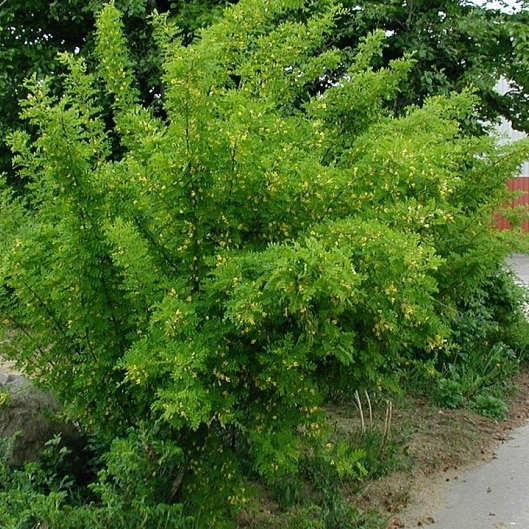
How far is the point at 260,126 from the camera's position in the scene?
12.0 feet

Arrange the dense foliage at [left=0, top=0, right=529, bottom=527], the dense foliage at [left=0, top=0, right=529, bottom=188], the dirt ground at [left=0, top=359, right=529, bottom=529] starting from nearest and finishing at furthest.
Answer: the dense foliage at [left=0, top=0, right=529, bottom=527] → the dirt ground at [left=0, top=359, right=529, bottom=529] → the dense foliage at [left=0, top=0, right=529, bottom=188]

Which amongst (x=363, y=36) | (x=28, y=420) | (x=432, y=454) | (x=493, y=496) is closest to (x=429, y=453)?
(x=432, y=454)

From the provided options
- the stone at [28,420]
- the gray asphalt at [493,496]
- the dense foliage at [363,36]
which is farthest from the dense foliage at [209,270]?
the dense foliage at [363,36]

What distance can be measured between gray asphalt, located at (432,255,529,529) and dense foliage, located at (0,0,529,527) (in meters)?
1.44

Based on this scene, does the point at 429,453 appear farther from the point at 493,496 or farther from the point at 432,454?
the point at 493,496

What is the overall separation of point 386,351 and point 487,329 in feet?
15.5

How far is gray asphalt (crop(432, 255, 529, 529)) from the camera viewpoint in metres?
4.96

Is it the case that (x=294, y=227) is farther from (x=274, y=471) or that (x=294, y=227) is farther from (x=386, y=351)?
(x=274, y=471)

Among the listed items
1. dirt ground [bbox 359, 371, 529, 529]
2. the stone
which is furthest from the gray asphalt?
the stone

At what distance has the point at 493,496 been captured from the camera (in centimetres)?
540

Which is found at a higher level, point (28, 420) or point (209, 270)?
point (209, 270)

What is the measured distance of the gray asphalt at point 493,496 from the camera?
4.96 metres

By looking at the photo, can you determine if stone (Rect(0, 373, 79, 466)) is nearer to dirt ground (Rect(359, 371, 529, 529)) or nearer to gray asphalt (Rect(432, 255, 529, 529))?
dirt ground (Rect(359, 371, 529, 529))

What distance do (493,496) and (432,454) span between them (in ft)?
2.55
